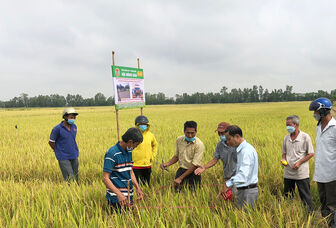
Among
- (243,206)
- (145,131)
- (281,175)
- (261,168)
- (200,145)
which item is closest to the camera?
(243,206)

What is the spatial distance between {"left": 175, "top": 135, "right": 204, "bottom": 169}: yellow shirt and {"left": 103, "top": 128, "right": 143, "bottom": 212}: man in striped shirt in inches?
42.0

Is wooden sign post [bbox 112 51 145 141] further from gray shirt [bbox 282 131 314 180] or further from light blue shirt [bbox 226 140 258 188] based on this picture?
gray shirt [bbox 282 131 314 180]

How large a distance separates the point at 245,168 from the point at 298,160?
1289mm

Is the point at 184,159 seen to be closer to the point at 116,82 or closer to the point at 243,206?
the point at 243,206

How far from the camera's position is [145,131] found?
3734 millimetres

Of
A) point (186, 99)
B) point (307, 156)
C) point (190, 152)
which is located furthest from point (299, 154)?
point (186, 99)

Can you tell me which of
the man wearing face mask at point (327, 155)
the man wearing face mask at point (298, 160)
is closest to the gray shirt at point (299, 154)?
the man wearing face mask at point (298, 160)

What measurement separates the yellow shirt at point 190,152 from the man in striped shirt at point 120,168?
107 centimetres

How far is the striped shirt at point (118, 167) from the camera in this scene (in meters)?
2.32

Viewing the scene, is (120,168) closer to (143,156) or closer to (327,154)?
(143,156)

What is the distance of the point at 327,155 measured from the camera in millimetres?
2529

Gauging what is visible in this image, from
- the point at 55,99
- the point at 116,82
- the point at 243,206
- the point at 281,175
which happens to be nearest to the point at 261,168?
the point at 281,175

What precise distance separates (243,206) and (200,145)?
1128mm

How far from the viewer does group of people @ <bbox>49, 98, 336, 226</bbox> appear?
7.59ft
